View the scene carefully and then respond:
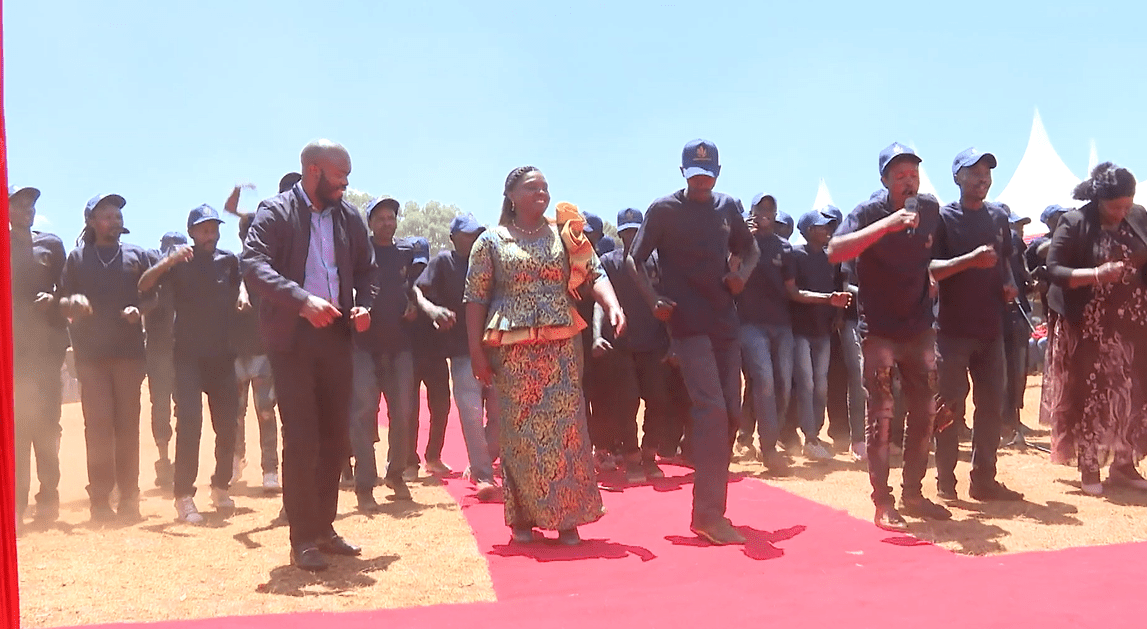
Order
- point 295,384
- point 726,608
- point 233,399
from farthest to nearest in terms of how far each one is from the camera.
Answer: point 233,399 < point 295,384 < point 726,608

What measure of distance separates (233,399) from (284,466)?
229 cm

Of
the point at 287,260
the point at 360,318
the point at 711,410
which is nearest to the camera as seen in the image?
the point at 360,318

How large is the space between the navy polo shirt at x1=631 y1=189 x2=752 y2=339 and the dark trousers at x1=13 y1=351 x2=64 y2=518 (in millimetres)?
4395

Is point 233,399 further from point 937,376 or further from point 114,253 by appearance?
point 937,376

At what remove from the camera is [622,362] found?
27.6 ft

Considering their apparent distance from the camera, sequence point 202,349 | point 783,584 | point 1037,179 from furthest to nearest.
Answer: point 1037,179 → point 202,349 → point 783,584

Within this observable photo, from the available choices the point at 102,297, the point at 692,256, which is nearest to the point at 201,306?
the point at 102,297

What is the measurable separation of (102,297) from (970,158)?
19.0 ft

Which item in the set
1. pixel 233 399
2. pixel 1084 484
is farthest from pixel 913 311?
pixel 233 399

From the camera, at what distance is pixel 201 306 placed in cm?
686

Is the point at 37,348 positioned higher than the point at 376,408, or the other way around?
the point at 37,348

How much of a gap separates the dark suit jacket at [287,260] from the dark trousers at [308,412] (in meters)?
0.09

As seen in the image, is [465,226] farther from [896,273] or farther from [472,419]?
[896,273]

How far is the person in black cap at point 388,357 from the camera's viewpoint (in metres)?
7.32
